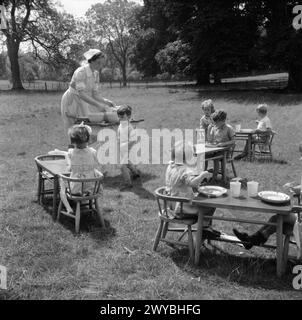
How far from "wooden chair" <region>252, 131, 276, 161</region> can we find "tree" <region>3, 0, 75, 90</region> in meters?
31.8

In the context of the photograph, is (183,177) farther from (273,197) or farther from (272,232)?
(272,232)

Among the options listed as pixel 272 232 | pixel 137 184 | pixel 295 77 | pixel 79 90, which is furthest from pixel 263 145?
pixel 295 77

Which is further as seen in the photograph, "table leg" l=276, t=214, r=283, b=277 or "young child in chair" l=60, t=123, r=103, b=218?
"young child in chair" l=60, t=123, r=103, b=218

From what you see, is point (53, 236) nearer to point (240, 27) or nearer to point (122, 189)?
point (122, 189)

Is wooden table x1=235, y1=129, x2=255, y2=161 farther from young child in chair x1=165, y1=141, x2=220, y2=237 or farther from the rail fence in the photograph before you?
the rail fence

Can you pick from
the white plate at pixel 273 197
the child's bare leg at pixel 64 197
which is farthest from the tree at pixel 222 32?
the white plate at pixel 273 197

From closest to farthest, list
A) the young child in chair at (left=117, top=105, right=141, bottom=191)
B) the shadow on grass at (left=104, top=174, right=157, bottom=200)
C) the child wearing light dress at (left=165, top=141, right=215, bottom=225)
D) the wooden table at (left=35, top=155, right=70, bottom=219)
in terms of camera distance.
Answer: the child wearing light dress at (left=165, top=141, right=215, bottom=225) → the wooden table at (left=35, top=155, right=70, bottom=219) → the shadow on grass at (left=104, top=174, right=157, bottom=200) → the young child in chair at (left=117, top=105, right=141, bottom=191)

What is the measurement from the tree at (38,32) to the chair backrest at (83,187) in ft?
112

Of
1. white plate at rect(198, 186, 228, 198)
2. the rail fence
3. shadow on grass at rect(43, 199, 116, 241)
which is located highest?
the rail fence

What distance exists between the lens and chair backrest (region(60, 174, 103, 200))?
5.31 metres

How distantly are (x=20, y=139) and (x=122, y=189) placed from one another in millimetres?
6207

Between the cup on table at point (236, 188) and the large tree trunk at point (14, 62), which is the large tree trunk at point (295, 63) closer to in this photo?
the cup on table at point (236, 188)

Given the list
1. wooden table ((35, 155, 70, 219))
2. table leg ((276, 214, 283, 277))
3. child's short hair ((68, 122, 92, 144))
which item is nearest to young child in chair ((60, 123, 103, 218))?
child's short hair ((68, 122, 92, 144))

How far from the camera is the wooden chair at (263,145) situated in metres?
9.12
